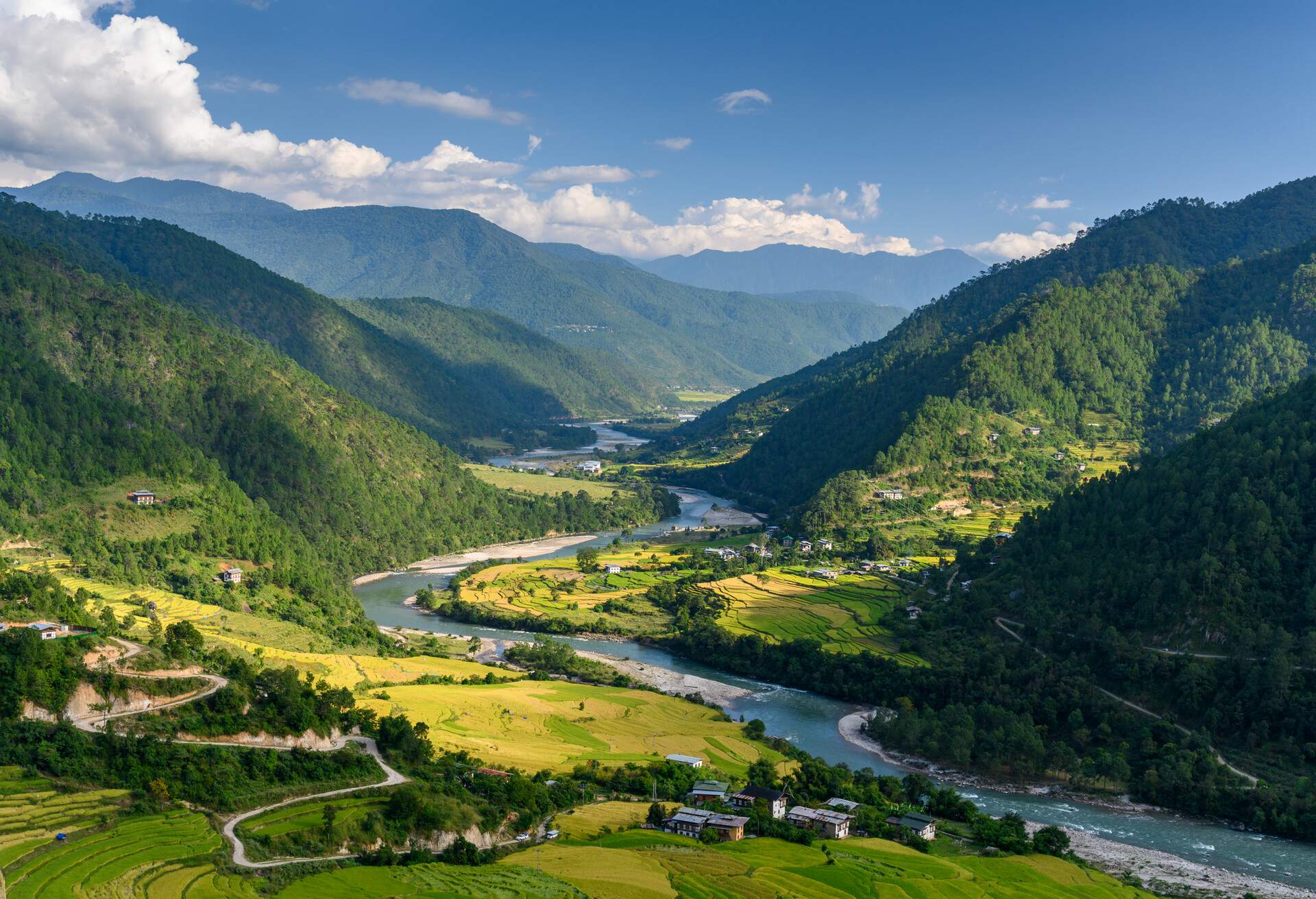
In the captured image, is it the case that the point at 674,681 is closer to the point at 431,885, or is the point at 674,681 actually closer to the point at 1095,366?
Result: the point at 431,885

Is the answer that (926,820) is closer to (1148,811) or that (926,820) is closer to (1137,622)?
(1148,811)

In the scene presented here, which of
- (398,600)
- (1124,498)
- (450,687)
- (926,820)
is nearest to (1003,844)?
(926,820)

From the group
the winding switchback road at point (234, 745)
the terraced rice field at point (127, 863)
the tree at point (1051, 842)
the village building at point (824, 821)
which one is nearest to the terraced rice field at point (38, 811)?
the terraced rice field at point (127, 863)

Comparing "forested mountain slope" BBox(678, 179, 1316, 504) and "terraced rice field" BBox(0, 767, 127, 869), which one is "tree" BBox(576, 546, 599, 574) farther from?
"terraced rice field" BBox(0, 767, 127, 869)

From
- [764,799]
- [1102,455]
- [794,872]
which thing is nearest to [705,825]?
[764,799]

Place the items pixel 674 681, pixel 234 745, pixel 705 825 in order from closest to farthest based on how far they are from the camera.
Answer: pixel 705 825, pixel 234 745, pixel 674 681
